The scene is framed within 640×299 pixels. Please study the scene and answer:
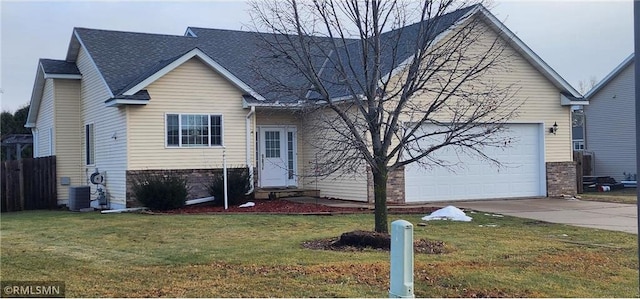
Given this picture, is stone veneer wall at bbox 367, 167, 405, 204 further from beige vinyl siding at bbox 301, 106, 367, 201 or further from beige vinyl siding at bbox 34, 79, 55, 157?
beige vinyl siding at bbox 34, 79, 55, 157

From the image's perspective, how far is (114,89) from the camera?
1911cm

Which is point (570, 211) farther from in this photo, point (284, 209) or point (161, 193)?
point (161, 193)

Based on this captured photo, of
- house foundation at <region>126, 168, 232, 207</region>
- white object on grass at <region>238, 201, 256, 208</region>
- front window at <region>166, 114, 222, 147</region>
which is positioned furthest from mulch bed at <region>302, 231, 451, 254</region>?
front window at <region>166, 114, 222, 147</region>

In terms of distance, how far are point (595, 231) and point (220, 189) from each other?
412 inches

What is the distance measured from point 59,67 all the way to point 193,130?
268 inches

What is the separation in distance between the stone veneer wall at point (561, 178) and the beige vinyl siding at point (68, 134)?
16047 millimetres

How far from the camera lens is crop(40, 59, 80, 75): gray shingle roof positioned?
883 inches

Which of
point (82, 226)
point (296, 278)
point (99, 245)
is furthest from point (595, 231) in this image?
point (82, 226)

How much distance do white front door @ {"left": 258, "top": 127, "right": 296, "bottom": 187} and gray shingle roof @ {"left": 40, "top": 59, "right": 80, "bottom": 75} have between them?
24.3ft

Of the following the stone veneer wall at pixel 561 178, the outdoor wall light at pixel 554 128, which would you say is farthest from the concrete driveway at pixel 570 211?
the outdoor wall light at pixel 554 128

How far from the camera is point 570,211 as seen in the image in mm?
16938

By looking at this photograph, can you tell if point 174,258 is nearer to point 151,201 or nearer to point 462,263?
point 462,263

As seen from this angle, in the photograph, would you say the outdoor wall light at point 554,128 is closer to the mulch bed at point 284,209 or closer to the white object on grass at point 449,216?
the mulch bed at point 284,209

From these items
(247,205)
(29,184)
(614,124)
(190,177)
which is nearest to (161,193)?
(190,177)
